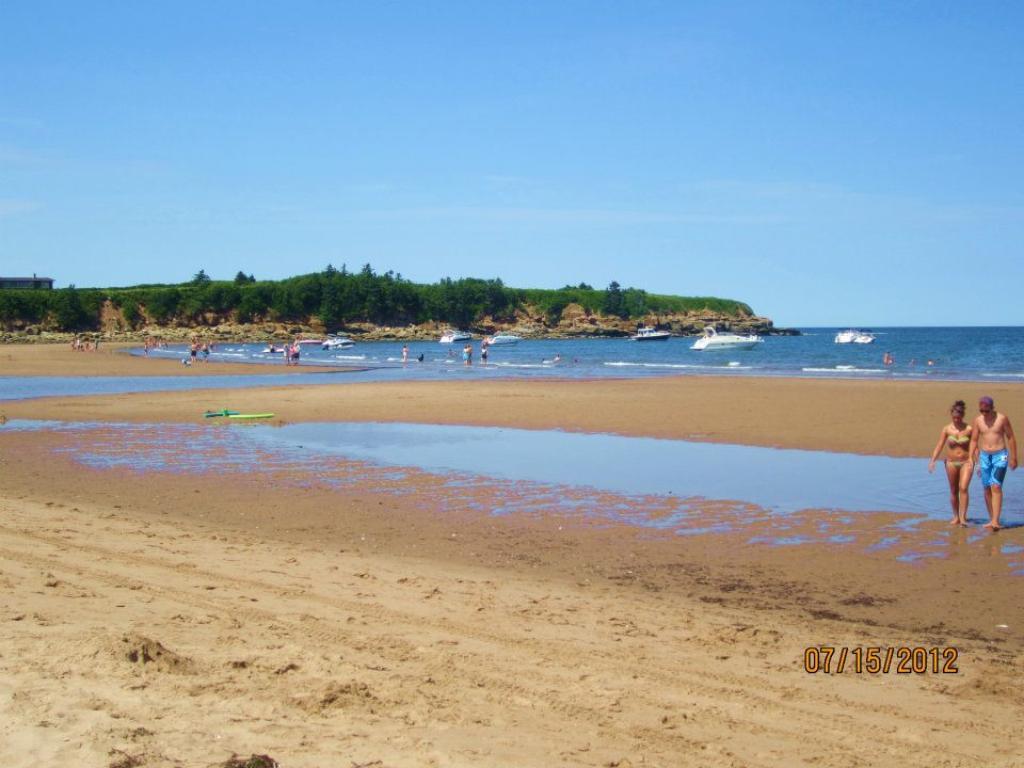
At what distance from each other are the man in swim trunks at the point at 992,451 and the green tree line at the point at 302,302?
435 feet

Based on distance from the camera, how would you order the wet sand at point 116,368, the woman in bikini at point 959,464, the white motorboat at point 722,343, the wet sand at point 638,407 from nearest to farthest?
1. the woman in bikini at point 959,464
2. the wet sand at point 638,407
3. the wet sand at point 116,368
4. the white motorboat at point 722,343

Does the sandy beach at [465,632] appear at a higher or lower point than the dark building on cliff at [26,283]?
lower

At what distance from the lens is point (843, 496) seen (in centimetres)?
1350

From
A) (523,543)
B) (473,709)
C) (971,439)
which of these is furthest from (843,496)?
(473,709)

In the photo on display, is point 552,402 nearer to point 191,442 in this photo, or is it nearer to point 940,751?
point 191,442

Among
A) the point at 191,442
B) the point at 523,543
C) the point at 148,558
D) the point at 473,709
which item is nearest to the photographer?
the point at 473,709

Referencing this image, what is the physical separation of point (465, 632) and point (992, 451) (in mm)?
7669

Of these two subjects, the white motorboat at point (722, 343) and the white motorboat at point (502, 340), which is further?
the white motorboat at point (502, 340)

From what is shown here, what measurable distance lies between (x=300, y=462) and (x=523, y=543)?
746cm

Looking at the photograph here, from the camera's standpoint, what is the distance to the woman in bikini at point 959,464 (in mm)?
11391
